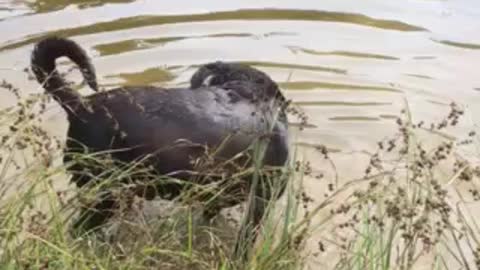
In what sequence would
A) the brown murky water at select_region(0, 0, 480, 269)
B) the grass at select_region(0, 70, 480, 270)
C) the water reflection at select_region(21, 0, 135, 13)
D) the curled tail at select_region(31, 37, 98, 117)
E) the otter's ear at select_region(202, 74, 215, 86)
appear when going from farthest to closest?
1. the water reflection at select_region(21, 0, 135, 13)
2. the brown murky water at select_region(0, 0, 480, 269)
3. the otter's ear at select_region(202, 74, 215, 86)
4. the curled tail at select_region(31, 37, 98, 117)
5. the grass at select_region(0, 70, 480, 270)

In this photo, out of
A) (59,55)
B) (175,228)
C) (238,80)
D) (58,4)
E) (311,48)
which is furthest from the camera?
(58,4)

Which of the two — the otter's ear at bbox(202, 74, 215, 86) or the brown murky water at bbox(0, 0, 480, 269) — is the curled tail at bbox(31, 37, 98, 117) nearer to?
the otter's ear at bbox(202, 74, 215, 86)

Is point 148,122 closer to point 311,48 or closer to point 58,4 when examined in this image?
point 311,48

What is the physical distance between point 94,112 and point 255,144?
0.81m

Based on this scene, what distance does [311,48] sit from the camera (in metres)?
7.73

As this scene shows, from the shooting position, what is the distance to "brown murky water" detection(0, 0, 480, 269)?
265 inches

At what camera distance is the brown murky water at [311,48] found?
22.1 feet

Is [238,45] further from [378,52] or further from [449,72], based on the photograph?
[449,72]

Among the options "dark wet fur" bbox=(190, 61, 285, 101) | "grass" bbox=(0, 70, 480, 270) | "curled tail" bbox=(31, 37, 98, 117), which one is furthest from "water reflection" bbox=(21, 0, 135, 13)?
"grass" bbox=(0, 70, 480, 270)

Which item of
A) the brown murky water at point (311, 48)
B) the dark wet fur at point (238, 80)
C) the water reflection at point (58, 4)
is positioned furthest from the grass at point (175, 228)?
the water reflection at point (58, 4)

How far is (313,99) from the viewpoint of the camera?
22.6 feet

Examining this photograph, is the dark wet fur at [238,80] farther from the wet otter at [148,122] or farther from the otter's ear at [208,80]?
the wet otter at [148,122]

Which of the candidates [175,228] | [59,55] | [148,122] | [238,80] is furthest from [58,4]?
[175,228]

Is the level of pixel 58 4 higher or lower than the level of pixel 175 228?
lower
